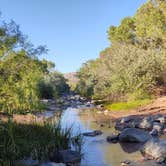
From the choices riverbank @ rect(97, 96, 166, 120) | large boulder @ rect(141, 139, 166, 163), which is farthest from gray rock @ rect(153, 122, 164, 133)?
large boulder @ rect(141, 139, 166, 163)

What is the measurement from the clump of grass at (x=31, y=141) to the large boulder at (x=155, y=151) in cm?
242

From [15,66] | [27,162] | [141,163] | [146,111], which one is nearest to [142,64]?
[146,111]

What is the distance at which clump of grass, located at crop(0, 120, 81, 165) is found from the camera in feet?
29.1

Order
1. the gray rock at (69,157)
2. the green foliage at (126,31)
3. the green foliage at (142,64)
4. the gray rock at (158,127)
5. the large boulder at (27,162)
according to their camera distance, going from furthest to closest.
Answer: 1. the green foliage at (126,31)
2. the green foliage at (142,64)
3. the gray rock at (158,127)
4. the gray rock at (69,157)
5. the large boulder at (27,162)

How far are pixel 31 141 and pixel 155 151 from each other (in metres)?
4.16

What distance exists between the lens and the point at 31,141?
10.2 meters

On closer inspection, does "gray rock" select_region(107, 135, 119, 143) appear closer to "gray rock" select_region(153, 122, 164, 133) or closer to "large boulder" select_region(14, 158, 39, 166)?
"gray rock" select_region(153, 122, 164, 133)

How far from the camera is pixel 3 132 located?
30.8 ft

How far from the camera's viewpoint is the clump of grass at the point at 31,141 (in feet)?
29.1

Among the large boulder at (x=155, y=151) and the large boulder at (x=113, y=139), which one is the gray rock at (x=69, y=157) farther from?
the large boulder at (x=113, y=139)

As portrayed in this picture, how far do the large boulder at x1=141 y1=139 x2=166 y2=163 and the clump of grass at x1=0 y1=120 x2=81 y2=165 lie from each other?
2.42 meters

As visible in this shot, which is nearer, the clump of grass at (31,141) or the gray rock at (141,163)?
the clump of grass at (31,141)

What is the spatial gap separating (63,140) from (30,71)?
5.93 meters

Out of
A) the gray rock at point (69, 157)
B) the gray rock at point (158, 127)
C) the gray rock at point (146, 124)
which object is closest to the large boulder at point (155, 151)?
the gray rock at point (69, 157)
